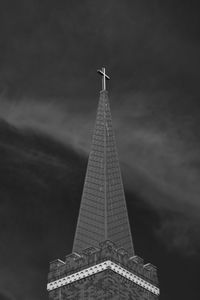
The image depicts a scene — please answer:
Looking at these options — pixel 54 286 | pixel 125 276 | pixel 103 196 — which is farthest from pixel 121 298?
pixel 103 196

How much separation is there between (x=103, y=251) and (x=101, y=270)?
2.07 metres

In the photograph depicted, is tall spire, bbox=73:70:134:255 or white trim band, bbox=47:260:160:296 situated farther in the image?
tall spire, bbox=73:70:134:255

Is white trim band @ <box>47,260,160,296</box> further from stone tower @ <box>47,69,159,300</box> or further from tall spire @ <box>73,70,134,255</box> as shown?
tall spire @ <box>73,70,134,255</box>

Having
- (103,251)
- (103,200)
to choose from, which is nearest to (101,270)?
(103,251)

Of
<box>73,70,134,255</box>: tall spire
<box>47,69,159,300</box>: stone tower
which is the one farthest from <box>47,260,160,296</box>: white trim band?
<box>73,70,134,255</box>: tall spire

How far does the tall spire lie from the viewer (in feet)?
239

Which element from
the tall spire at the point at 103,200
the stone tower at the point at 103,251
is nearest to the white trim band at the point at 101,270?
the stone tower at the point at 103,251

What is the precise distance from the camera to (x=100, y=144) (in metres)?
81.7

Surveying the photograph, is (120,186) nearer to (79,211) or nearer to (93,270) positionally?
(79,211)

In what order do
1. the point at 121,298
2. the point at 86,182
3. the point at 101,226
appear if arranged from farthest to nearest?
1. the point at 86,182
2. the point at 101,226
3. the point at 121,298

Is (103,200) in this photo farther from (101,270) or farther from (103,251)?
(101,270)

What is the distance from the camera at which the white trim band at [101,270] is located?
66.8 metres

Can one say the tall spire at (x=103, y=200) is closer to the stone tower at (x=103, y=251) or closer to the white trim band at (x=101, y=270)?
the stone tower at (x=103, y=251)

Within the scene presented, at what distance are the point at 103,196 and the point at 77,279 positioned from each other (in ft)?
36.4
